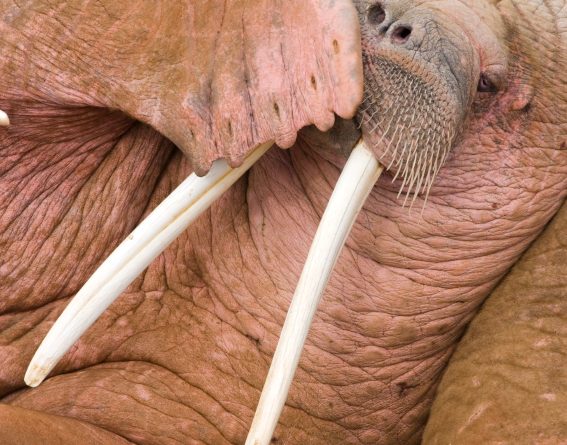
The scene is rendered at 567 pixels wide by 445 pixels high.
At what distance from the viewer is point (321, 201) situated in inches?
130

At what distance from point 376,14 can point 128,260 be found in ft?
3.34

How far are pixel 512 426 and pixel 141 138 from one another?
1570mm

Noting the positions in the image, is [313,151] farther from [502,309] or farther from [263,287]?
[502,309]

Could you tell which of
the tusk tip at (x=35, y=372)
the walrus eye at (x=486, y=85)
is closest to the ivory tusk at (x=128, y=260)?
the tusk tip at (x=35, y=372)

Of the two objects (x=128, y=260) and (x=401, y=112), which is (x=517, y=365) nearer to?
(x=401, y=112)

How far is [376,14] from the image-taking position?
289 centimetres

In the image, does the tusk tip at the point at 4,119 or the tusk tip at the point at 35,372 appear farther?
the tusk tip at the point at 4,119

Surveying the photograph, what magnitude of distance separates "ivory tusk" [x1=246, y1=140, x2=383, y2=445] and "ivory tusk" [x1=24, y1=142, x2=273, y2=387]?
316mm

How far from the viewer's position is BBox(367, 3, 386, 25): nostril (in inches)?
113

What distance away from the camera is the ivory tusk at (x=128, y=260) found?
8.85 ft

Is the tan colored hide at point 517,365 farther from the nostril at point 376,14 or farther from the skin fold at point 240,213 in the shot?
the nostril at point 376,14

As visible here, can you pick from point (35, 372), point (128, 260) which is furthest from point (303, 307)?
point (35, 372)

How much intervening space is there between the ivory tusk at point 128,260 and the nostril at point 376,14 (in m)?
0.47

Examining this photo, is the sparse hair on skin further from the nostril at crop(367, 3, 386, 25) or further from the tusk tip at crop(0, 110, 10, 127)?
the tusk tip at crop(0, 110, 10, 127)
